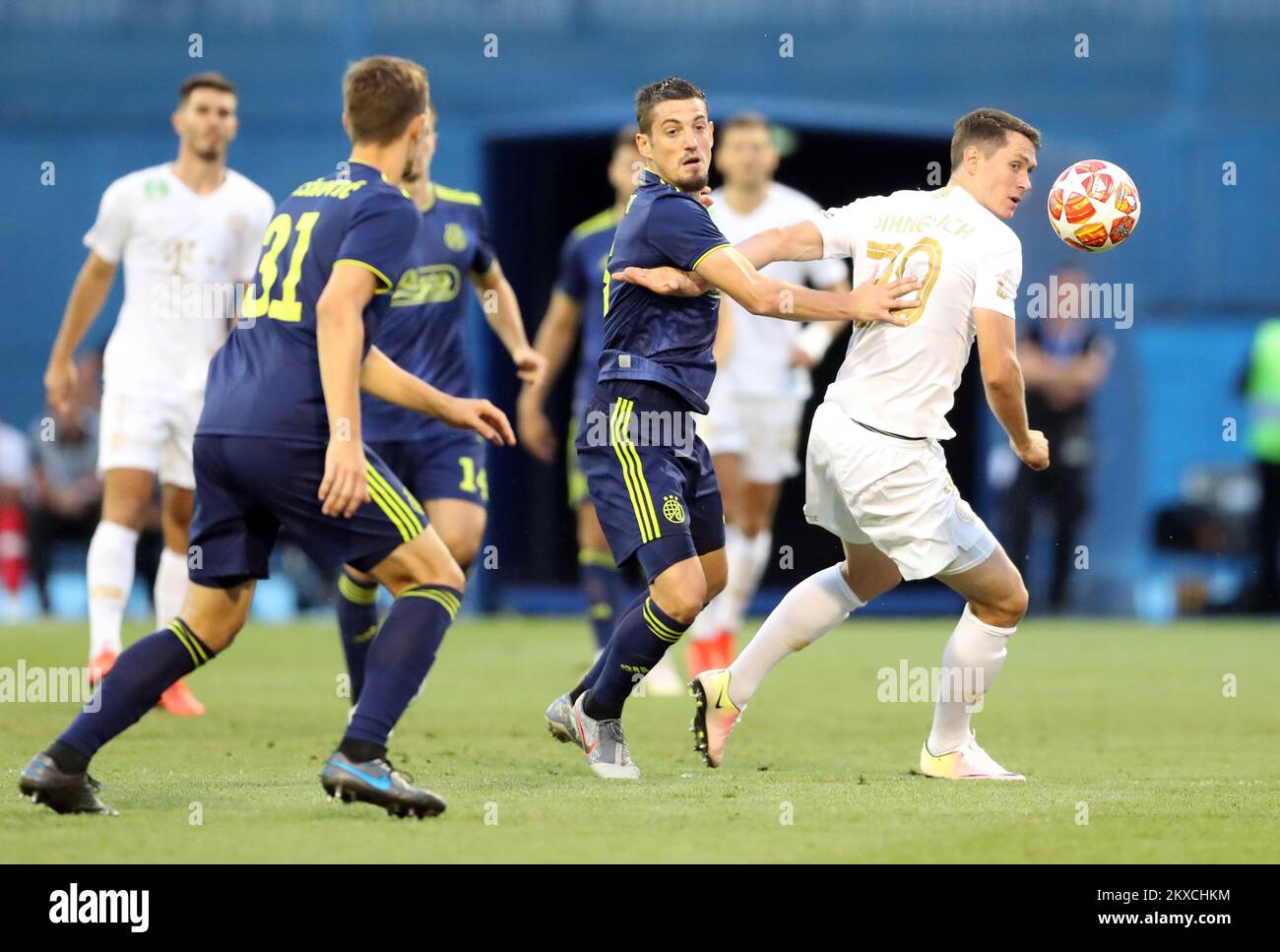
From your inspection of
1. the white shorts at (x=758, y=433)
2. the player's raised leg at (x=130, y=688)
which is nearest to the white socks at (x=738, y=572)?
the white shorts at (x=758, y=433)

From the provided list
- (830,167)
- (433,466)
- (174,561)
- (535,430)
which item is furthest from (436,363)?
(830,167)

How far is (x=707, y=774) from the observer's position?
21.5 feet

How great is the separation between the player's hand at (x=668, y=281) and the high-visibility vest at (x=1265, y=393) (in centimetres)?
992

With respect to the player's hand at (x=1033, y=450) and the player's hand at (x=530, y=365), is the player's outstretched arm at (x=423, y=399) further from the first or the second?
the player's hand at (x=530, y=365)

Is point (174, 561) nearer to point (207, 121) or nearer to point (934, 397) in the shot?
point (207, 121)

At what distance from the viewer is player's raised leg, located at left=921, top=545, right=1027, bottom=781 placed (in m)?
6.48

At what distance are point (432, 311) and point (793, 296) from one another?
2.33 metres

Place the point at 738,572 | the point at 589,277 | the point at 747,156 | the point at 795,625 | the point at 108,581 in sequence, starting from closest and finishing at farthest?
the point at 795,625 < the point at 108,581 < the point at 589,277 < the point at 747,156 < the point at 738,572

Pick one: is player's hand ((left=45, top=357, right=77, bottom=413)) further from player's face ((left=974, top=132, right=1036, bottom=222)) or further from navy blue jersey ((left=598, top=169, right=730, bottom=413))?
player's face ((left=974, top=132, right=1036, bottom=222))

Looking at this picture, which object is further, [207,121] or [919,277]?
[207,121]

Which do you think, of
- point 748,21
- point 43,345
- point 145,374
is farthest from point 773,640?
point 748,21

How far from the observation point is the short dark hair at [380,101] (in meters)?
5.46

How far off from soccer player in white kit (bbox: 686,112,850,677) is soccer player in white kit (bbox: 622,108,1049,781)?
3149 millimetres
